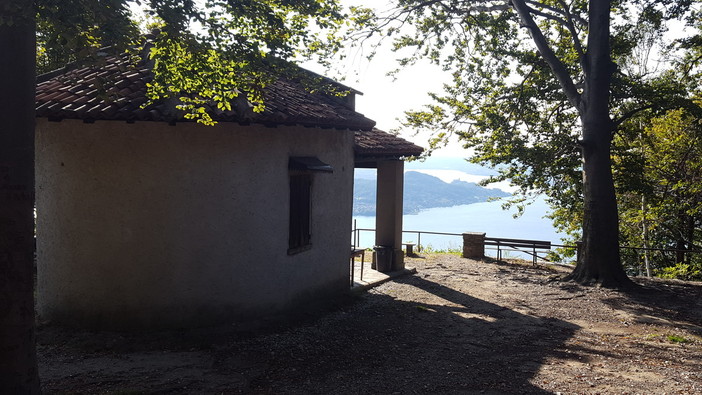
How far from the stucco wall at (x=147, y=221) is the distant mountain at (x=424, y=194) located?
118432 millimetres

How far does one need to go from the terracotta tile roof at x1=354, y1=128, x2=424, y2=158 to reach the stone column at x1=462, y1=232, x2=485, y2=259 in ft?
15.0

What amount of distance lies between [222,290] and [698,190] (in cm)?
1574

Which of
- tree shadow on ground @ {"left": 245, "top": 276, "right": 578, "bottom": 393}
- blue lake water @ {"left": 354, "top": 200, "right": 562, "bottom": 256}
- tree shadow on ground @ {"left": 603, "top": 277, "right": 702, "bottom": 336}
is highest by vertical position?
tree shadow on ground @ {"left": 603, "top": 277, "right": 702, "bottom": 336}

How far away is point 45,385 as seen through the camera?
590 cm

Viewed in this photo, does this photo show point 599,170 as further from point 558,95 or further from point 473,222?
point 473,222

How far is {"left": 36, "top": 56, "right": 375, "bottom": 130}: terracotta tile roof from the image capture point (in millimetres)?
7059

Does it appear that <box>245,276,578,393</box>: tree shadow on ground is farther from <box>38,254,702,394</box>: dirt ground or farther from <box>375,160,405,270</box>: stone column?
<box>375,160,405,270</box>: stone column

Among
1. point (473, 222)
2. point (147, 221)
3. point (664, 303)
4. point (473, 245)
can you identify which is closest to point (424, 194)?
point (473, 222)

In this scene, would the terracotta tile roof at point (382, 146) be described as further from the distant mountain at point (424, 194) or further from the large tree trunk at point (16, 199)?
the distant mountain at point (424, 194)

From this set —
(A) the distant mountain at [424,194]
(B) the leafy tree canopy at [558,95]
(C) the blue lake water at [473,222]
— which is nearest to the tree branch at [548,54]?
(B) the leafy tree canopy at [558,95]

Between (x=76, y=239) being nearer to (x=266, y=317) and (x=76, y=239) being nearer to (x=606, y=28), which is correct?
(x=266, y=317)

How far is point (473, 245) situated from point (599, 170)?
5.43 m

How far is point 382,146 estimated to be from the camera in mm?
12586

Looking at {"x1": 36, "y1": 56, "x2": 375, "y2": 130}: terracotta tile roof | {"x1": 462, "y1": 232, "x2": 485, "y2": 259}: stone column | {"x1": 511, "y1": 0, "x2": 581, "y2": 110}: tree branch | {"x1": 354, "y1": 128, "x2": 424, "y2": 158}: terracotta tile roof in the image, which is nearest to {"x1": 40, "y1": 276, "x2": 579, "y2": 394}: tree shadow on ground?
{"x1": 36, "y1": 56, "x2": 375, "y2": 130}: terracotta tile roof
